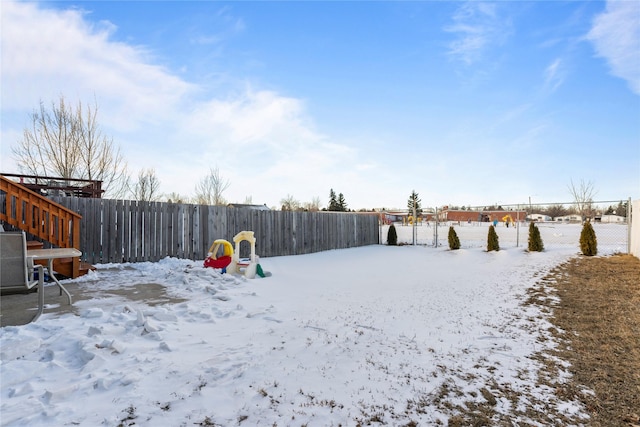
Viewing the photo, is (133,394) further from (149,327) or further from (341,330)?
(341,330)

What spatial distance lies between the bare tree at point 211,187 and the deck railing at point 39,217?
65.3ft

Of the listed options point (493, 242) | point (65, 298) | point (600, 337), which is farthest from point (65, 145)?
point (493, 242)

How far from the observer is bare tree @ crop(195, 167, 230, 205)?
27578 millimetres

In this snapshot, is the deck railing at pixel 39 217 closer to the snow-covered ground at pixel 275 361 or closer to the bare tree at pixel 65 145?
the snow-covered ground at pixel 275 361

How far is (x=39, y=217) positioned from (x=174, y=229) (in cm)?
358

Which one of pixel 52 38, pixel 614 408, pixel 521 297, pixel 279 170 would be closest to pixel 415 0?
pixel 521 297

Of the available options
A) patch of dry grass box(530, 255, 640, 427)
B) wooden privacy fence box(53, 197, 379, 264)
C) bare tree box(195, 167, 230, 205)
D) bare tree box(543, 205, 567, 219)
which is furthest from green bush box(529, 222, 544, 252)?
bare tree box(195, 167, 230, 205)

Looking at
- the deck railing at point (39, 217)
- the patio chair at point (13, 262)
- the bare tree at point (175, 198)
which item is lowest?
the patio chair at point (13, 262)

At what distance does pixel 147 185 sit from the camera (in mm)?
23812

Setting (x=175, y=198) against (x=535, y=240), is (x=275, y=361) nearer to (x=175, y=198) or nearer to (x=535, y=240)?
(x=535, y=240)

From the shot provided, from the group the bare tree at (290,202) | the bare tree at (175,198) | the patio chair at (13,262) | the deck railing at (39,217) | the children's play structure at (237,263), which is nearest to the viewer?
the patio chair at (13,262)

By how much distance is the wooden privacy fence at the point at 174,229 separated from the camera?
879 centimetres

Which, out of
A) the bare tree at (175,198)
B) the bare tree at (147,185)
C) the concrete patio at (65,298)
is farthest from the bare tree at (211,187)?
the concrete patio at (65,298)

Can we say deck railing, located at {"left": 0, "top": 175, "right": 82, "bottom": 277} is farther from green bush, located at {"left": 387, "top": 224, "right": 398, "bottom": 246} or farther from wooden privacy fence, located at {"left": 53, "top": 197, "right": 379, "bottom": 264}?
green bush, located at {"left": 387, "top": 224, "right": 398, "bottom": 246}
